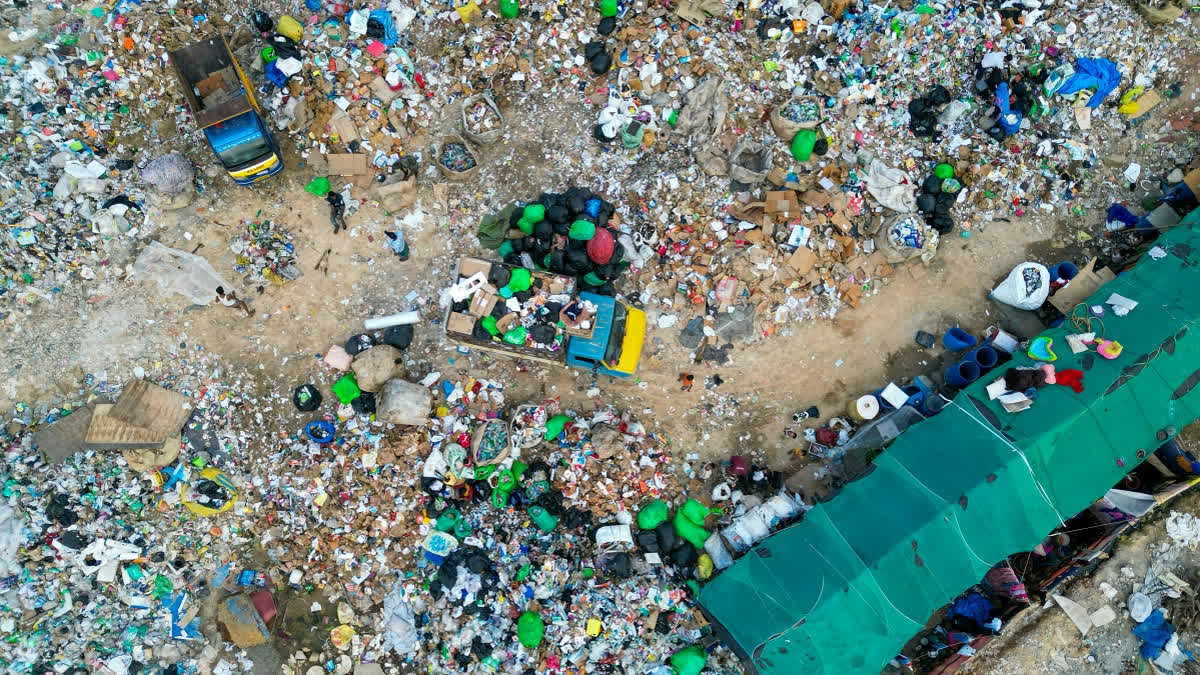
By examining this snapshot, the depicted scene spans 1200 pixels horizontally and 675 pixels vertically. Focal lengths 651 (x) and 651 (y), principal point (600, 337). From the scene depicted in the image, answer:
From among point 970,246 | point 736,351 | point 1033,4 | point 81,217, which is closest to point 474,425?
point 736,351

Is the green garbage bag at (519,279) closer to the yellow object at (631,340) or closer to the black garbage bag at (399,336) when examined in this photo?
the yellow object at (631,340)

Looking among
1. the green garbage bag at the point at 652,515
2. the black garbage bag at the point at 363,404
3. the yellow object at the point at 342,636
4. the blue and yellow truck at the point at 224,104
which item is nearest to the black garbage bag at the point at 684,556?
the green garbage bag at the point at 652,515

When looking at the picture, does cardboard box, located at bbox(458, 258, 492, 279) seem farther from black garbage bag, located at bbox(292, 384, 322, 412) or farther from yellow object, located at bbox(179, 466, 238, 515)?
yellow object, located at bbox(179, 466, 238, 515)

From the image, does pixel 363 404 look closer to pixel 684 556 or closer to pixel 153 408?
pixel 153 408

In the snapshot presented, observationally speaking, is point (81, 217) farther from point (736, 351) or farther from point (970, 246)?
point (970, 246)

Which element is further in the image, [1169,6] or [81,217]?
[1169,6]
